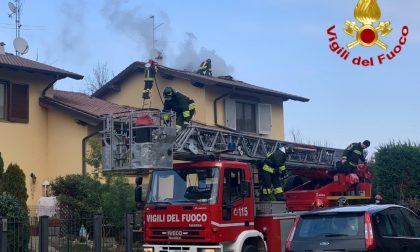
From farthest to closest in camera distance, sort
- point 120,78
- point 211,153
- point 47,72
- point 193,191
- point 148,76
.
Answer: point 120,78
point 148,76
point 47,72
point 211,153
point 193,191

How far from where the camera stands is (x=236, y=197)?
11992mm

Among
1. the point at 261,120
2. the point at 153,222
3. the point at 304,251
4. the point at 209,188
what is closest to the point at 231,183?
the point at 209,188

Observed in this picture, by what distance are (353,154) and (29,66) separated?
1103 centimetres

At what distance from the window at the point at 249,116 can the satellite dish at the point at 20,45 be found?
794 centimetres

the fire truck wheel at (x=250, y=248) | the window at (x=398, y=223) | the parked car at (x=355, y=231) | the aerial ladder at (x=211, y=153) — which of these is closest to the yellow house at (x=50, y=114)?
the aerial ladder at (x=211, y=153)

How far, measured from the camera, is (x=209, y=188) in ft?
38.2

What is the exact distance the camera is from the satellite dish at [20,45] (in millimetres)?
23781

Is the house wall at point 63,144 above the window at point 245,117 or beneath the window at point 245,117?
beneath

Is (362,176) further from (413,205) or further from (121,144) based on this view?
(121,144)

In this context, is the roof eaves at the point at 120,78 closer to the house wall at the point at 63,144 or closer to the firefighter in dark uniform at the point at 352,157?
the house wall at the point at 63,144

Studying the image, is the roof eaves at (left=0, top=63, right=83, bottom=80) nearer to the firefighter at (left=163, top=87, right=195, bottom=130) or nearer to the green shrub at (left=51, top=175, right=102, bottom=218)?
the green shrub at (left=51, top=175, right=102, bottom=218)

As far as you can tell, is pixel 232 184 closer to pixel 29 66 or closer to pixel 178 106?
pixel 178 106

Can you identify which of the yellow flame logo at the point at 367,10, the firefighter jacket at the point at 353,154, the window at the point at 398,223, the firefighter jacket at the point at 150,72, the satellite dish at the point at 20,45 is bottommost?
the window at the point at 398,223

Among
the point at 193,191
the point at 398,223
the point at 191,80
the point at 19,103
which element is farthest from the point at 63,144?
the point at 398,223
